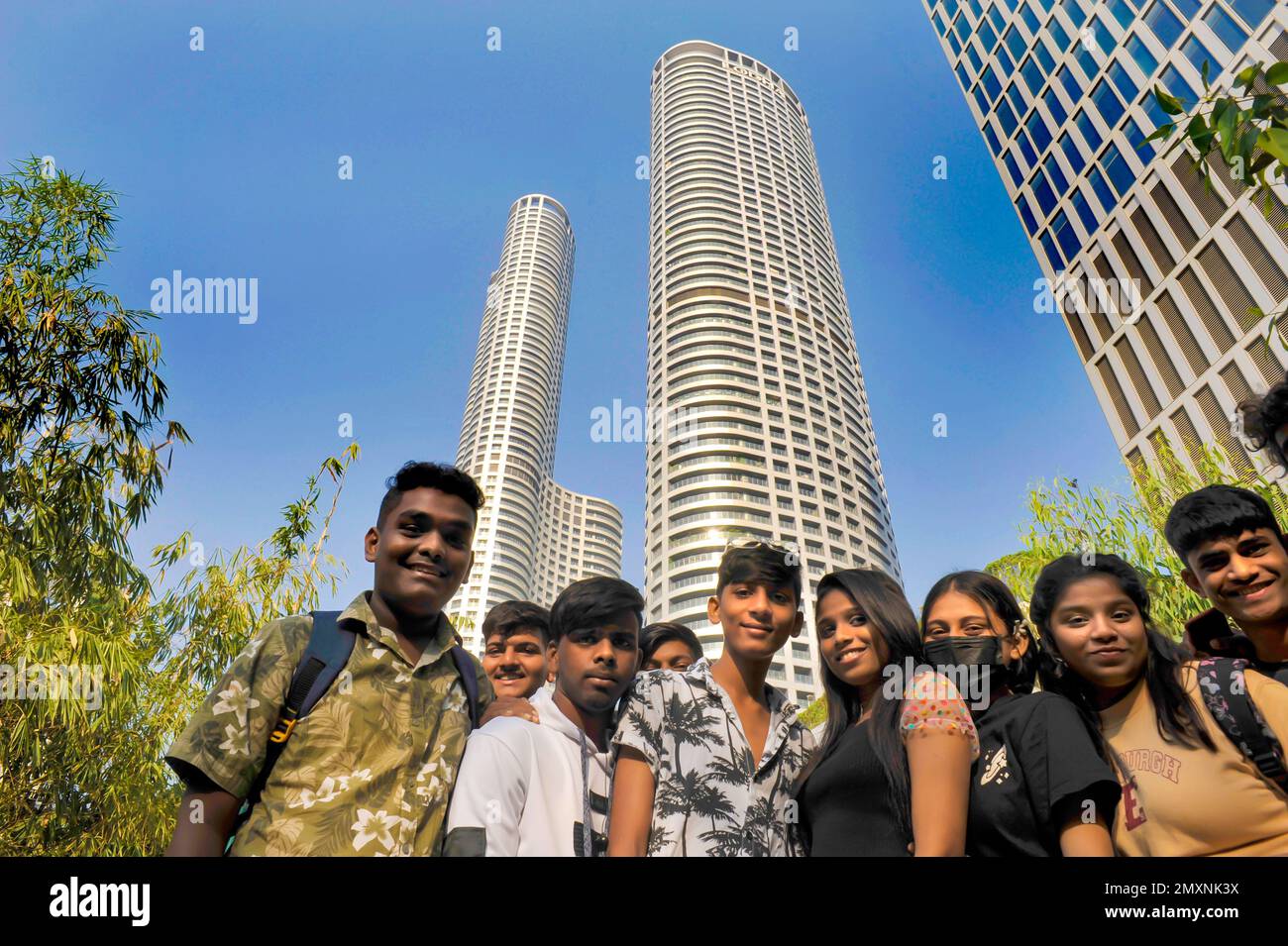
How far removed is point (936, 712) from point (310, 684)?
1.82 meters

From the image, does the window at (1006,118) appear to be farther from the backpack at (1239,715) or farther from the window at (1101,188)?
the backpack at (1239,715)

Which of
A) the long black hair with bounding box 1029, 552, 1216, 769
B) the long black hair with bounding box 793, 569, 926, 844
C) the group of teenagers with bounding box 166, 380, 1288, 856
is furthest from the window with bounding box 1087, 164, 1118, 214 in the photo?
the long black hair with bounding box 793, 569, 926, 844

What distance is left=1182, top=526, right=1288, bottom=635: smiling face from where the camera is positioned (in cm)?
241

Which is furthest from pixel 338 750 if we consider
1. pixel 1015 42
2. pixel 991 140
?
pixel 1015 42

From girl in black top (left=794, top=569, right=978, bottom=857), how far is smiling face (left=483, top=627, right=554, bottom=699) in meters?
1.70

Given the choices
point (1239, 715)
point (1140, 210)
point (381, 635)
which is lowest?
point (1239, 715)

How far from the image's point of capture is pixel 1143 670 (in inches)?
87.3

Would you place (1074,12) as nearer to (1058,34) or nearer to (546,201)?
(1058,34)

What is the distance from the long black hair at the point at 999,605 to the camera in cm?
253

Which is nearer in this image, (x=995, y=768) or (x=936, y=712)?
(x=936, y=712)

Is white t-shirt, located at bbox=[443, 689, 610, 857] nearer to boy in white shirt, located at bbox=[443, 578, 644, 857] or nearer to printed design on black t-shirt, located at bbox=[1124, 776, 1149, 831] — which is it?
boy in white shirt, located at bbox=[443, 578, 644, 857]
